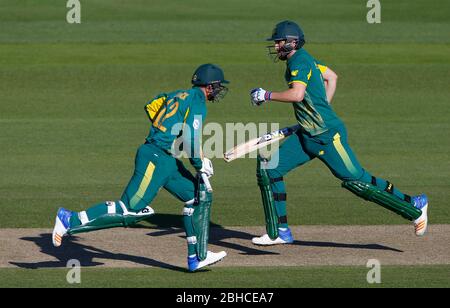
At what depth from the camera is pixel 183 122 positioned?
1090 cm

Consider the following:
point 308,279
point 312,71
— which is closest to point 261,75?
point 312,71

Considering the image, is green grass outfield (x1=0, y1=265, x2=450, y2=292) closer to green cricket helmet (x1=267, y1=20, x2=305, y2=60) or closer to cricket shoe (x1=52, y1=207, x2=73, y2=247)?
cricket shoe (x1=52, y1=207, x2=73, y2=247)

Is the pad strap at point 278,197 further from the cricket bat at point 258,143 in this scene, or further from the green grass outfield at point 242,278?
the green grass outfield at point 242,278

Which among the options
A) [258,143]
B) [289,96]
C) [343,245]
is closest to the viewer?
[289,96]

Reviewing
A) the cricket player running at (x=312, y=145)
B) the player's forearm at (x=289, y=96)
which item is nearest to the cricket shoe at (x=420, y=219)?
the cricket player running at (x=312, y=145)

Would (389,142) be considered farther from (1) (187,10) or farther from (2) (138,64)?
(1) (187,10)

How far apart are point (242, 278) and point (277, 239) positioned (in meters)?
1.80

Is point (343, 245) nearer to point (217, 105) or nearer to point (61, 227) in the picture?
point (61, 227)

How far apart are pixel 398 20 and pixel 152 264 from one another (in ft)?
83.1

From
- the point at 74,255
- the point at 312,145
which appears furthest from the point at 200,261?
the point at 312,145

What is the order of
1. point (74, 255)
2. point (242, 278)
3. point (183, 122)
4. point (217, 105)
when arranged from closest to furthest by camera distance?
point (242, 278), point (183, 122), point (74, 255), point (217, 105)

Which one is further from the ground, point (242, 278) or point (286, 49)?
point (286, 49)

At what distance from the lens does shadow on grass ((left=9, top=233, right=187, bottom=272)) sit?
11.4m

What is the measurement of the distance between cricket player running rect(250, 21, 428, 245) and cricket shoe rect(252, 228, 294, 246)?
0.04 feet
